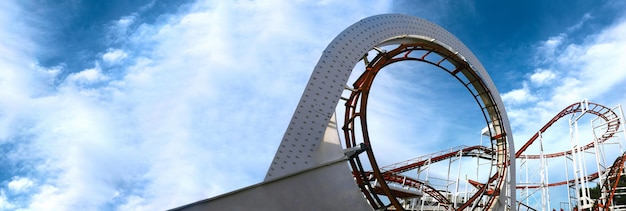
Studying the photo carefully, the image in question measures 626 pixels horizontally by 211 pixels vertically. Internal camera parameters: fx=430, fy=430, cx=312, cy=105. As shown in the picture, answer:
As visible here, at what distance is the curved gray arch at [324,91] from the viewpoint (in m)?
5.74

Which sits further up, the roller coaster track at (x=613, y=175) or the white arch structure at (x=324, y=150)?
the roller coaster track at (x=613, y=175)

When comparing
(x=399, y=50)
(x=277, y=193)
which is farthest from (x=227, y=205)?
(x=399, y=50)

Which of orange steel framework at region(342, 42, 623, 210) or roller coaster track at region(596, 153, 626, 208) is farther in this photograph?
roller coaster track at region(596, 153, 626, 208)

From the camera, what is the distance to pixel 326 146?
6.23 m

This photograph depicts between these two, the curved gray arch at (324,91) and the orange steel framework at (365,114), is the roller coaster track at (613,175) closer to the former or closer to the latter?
the orange steel framework at (365,114)

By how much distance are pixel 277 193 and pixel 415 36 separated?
4698 millimetres

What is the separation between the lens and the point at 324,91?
20.6ft

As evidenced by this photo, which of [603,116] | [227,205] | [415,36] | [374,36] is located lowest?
[227,205]

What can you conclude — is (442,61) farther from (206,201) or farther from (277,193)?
(206,201)

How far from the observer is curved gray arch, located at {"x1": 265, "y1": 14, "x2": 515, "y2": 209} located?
5.74m

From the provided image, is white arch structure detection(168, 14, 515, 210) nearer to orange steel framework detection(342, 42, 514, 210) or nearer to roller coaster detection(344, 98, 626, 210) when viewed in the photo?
orange steel framework detection(342, 42, 514, 210)

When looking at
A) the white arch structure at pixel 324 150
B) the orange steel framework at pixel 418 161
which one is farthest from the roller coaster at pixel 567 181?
the white arch structure at pixel 324 150

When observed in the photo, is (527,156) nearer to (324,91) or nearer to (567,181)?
(567,181)

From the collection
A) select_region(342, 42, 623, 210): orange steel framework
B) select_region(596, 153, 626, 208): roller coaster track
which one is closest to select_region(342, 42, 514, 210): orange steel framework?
select_region(342, 42, 623, 210): orange steel framework
